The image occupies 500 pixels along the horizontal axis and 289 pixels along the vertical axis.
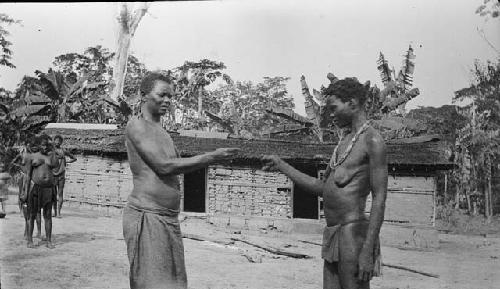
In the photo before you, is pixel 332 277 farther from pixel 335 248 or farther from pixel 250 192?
pixel 250 192

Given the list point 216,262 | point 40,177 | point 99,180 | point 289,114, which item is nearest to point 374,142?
point 40,177

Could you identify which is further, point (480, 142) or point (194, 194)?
point (194, 194)

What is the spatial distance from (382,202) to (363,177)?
0.20 metres

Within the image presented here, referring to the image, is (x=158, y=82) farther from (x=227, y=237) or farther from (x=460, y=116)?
(x=460, y=116)

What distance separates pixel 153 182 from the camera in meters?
3.06

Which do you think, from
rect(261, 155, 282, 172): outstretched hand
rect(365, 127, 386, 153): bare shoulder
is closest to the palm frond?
rect(261, 155, 282, 172): outstretched hand

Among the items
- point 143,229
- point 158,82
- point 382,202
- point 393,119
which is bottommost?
point 143,229

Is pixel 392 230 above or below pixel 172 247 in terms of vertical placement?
below

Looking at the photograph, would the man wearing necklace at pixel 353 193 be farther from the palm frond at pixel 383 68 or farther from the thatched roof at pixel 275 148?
the palm frond at pixel 383 68

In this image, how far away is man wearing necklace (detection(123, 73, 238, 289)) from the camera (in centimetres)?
300

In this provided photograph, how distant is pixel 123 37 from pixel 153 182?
16.7 m

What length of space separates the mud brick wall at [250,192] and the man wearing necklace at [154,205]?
1056cm

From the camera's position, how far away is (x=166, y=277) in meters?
3.00

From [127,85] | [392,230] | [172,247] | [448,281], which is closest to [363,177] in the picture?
[172,247]
